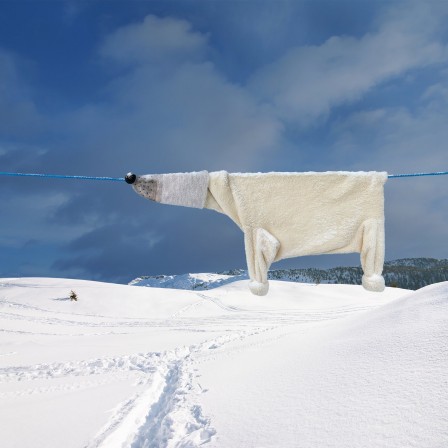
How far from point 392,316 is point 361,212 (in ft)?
3.91

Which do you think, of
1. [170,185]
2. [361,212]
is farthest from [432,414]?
[170,185]

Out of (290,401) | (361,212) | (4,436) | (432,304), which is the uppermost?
(361,212)

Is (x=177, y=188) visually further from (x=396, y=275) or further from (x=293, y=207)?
(x=396, y=275)

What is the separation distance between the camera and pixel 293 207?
9.04ft

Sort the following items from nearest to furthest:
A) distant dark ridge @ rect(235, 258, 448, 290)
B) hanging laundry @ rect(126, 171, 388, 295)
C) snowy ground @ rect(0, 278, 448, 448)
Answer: snowy ground @ rect(0, 278, 448, 448) < hanging laundry @ rect(126, 171, 388, 295) < distant dark ridge @ rect(235, 258, 448, 290)

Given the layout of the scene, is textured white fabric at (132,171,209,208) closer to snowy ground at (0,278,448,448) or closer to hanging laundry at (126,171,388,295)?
hanging laundry at (126,171,388,295)

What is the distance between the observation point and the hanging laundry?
2.74m

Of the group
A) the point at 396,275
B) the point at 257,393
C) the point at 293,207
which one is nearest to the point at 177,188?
the point at 293,207

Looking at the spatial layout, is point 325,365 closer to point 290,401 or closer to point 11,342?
point 290,401

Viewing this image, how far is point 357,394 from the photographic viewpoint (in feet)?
6.78

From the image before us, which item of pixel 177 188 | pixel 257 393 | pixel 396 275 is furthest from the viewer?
pixel 396 275

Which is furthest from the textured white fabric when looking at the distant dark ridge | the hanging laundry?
the distant dark ridge

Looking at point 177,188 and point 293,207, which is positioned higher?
point 177,188

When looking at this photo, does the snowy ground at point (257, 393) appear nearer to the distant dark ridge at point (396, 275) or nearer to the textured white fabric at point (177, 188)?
the textured white fabric at point (177, 188)
